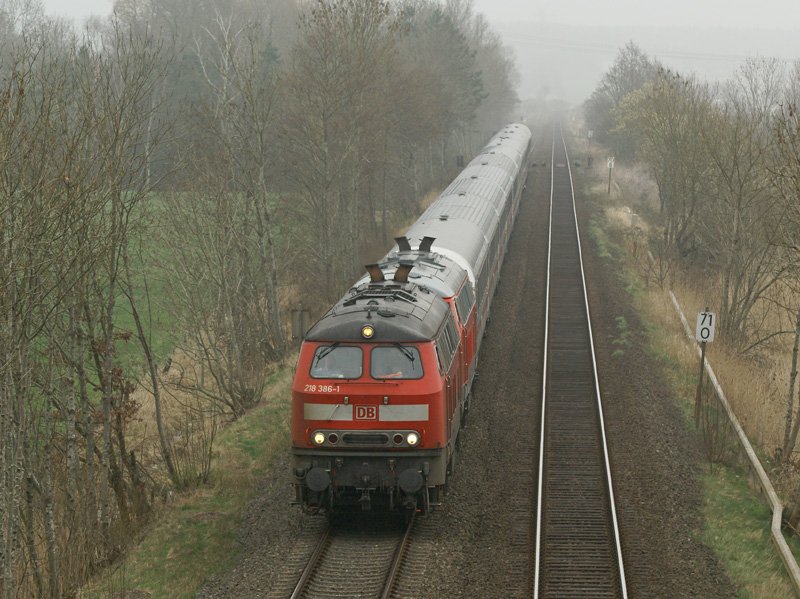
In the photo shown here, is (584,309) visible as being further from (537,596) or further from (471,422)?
(537,596)

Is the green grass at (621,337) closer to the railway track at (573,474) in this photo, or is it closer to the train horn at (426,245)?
the railway track at (573,474)

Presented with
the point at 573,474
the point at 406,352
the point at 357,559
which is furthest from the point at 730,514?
the point at 357,559

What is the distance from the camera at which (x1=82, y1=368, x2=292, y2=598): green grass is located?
12.3 meters

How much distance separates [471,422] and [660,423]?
13.5 ft

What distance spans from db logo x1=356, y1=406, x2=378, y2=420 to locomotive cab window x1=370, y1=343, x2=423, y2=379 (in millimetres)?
476

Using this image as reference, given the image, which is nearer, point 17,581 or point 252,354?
point 17,581

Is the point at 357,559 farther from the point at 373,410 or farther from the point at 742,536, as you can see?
the point at 742,536

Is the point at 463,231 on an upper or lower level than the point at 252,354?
upper

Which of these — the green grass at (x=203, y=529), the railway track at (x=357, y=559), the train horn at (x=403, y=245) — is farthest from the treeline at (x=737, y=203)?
the green grass at (x=203, y=529)

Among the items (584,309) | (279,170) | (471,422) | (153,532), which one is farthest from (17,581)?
(279,170)

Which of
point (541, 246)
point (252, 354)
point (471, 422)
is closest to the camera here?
point (471, 422)

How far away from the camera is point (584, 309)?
2753 centimetres

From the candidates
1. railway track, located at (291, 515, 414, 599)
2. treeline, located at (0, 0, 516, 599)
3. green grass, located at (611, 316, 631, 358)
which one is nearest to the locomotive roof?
railway track, located at (291, 515, 414, 599)

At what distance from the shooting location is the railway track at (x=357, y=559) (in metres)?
11.6
